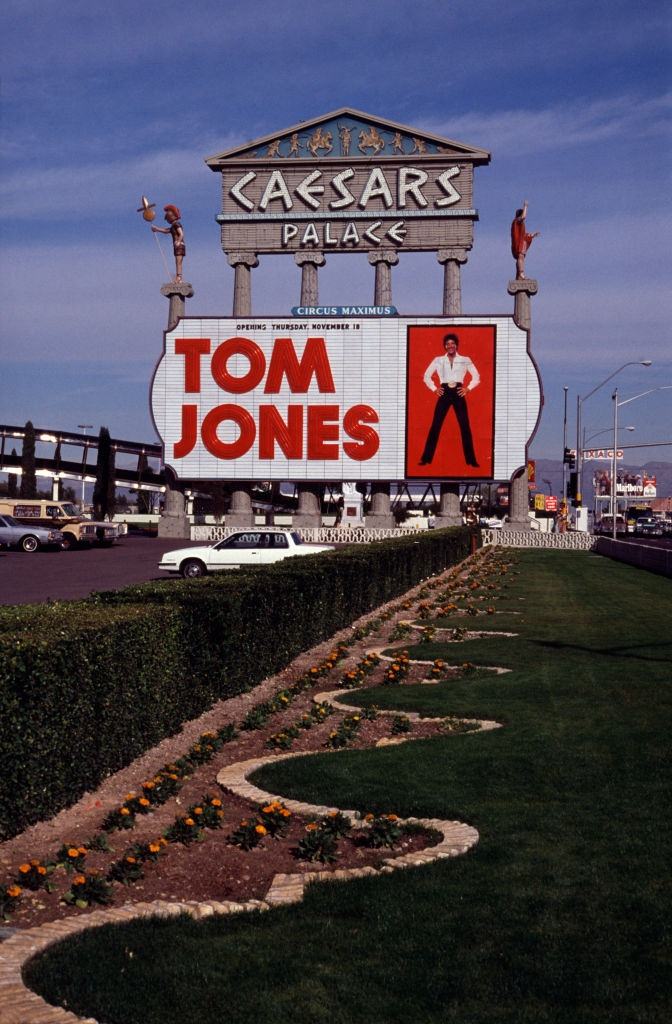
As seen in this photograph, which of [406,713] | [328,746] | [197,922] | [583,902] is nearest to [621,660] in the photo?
[406,713]

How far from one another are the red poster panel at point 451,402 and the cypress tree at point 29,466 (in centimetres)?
4392

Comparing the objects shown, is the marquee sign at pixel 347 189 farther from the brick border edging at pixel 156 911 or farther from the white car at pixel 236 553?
the brick border edging at pixel 156 911

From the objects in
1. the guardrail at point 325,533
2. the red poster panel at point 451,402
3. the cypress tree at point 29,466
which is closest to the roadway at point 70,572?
the guardrail at point 325,533

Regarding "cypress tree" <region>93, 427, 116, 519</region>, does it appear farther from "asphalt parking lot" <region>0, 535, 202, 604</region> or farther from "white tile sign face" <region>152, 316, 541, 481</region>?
"asphalt parking lot" <region>0, 535, 202, 604</region>

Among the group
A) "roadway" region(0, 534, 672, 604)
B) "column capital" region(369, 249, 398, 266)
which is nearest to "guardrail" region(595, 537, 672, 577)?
"roadway" region(0, 534, 672, 604)

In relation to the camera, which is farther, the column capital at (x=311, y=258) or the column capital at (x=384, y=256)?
the column capital at (x=311, y=258)

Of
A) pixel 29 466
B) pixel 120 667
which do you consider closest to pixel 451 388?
pixel 29 466

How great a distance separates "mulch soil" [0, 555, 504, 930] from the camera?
22.3 feet

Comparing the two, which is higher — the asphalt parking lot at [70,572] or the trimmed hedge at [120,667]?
the trimmed hedge at [120,667]

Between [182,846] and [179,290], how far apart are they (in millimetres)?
66264

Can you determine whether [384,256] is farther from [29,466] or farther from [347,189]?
[29,466]

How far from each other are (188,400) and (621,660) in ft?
183

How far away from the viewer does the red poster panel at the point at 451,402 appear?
6725cm

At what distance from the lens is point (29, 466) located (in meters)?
100
